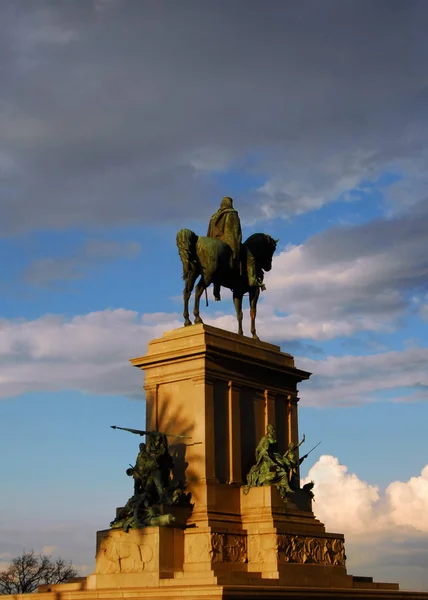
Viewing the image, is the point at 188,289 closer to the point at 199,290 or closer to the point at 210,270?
the point at 199,290

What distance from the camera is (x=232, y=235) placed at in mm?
40875

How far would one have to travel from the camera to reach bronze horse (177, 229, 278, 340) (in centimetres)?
3956

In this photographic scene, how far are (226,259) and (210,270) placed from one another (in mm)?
1006

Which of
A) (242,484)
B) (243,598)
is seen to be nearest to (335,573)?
(242,484)

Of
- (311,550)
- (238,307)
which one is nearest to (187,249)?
(238,307)

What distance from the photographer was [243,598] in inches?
1196

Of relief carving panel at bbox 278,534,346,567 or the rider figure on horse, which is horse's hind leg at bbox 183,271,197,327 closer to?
the rider figure on horse

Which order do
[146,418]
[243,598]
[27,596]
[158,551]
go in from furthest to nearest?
[146,418] → [27,596] → [158,551] → [243,598]

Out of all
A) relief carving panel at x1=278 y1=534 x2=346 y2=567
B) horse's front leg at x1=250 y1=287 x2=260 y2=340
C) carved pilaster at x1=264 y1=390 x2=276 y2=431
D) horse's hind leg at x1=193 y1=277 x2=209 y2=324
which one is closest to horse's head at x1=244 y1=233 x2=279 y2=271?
horse's front leg at x1=250 y1=287 x2=260 y2=340

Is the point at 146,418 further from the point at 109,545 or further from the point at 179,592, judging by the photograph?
the point at 179,592

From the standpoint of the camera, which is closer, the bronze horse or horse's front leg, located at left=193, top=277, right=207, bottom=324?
A: the bronze horse

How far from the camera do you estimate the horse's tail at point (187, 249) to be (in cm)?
3941

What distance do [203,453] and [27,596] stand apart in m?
7.72

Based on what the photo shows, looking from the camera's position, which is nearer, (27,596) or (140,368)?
(27,596)
